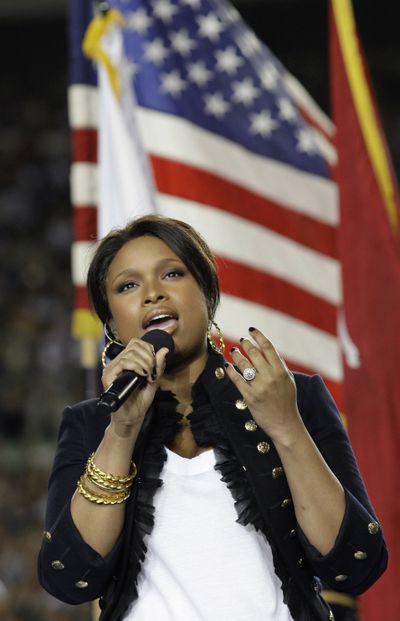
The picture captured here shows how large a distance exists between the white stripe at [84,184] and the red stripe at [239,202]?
24 cm

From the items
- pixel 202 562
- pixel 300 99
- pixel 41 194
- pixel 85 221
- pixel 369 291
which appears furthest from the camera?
pixel 41 194

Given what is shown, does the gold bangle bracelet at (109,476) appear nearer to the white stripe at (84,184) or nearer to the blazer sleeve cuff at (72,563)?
the blazer sleeve cuff at (72,563)

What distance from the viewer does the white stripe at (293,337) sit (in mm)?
3713

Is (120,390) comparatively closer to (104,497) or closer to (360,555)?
(104,497)

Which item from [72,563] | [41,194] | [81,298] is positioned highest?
[72,563]

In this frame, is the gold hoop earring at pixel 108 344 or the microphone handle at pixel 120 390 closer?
the microphone handle at pixel 120 390

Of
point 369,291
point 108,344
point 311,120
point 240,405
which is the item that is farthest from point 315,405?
point 311,120

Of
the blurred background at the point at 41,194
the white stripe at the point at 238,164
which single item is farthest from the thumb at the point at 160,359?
the blurred background at the point at 41,194

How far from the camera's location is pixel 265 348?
173 cm

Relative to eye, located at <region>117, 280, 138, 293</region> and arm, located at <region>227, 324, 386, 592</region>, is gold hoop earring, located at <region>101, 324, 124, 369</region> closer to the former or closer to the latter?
eye, located at <region>117, 280, 138, 293</region>

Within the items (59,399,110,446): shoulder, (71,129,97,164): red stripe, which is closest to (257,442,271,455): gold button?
(59,399,110,446): shoulder

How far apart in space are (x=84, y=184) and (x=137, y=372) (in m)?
2.20

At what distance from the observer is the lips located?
186cm

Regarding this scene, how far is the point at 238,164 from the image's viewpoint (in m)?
3.89
